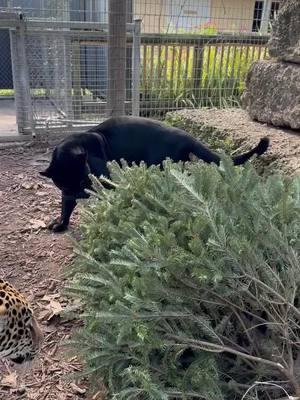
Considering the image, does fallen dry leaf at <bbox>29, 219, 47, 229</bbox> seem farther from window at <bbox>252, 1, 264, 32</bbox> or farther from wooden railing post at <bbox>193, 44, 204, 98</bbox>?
window at <bbox>252, 1, 264, 32</bbox>

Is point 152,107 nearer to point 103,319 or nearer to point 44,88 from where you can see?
point 44,88

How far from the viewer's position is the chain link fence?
678 cm

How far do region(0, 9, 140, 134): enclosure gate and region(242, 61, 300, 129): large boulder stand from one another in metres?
2.18

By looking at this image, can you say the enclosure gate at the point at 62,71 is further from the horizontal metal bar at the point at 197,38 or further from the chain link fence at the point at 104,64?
the horizontal metal bar at the point at 197,38

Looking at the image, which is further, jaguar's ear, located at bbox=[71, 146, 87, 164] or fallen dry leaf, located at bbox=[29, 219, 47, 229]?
fallen dry leaf, located at bbox=[29, 219, 47, 229]

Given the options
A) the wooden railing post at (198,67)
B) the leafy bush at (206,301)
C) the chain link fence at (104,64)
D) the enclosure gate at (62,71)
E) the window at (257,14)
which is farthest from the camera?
the window at (257,14)

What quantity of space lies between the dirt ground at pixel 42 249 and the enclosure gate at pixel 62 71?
0.85 metres

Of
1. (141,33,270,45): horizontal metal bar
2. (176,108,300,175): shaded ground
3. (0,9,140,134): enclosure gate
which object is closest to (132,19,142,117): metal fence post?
(0,9,140,134): enclosure gate

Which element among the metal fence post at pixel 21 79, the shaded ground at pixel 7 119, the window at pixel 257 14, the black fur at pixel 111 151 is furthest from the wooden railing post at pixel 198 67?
the black fur at pixel 111 151

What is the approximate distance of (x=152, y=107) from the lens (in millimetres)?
8055

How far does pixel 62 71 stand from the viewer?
7.34 meters

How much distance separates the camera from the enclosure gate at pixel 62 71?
6625mm

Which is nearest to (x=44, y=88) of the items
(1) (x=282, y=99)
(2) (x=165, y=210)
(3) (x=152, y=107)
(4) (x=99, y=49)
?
(4) (x=99, y=49)

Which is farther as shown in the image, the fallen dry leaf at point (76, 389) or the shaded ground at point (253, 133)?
the shaded ground at point (253, 133)
